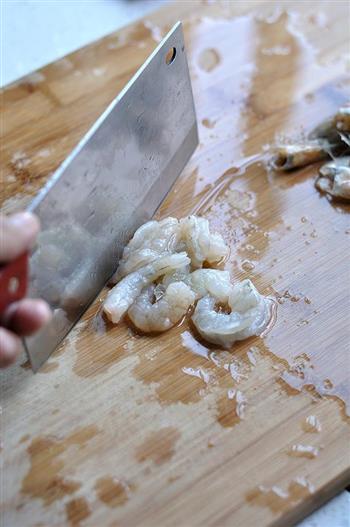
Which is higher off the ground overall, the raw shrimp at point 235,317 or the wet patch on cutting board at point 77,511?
the raw shrimp at point 235,317

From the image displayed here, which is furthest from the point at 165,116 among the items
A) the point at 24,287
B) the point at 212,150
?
the point at 24,287

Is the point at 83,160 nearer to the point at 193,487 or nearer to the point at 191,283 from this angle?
the point at 191,283

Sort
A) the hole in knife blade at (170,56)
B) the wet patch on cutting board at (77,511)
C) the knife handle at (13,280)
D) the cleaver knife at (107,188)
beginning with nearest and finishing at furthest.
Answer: the knife handle at (13,280)
the wet patch on cutting board at (77,511)
the cleaver knife at (107,188)
the hole in knife blade at (170,56)

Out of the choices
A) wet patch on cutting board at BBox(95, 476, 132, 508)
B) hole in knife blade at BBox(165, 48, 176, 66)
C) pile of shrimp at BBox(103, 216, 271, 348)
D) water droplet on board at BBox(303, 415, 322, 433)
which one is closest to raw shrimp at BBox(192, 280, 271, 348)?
pile of shrimp at BBox(103, 216, 271, 348)

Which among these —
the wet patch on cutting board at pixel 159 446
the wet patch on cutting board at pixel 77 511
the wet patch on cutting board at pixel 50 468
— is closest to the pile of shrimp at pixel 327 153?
the wet patch on cutting board at pixel 159 446

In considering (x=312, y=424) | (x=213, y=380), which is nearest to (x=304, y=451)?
(x=312, y=424)

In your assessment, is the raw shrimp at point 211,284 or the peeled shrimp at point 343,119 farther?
the peeled shrimp at point 343,119

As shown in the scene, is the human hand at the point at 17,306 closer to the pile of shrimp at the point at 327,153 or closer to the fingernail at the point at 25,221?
the fingernail at the point at 25,221
